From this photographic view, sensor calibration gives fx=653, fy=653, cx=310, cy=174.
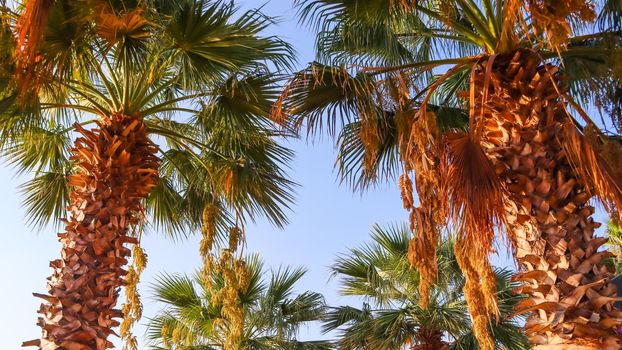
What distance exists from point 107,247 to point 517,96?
12.2 feet

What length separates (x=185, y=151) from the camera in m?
8.73

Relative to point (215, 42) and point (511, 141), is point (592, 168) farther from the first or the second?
point (215, 42)

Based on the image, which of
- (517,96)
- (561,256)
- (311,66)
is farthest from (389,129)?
(561,256)

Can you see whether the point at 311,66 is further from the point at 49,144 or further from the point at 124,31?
the point at 49,144

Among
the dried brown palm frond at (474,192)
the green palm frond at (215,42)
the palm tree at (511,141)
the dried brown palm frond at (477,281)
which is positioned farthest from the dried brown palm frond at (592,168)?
the green palm frond at (215,42)

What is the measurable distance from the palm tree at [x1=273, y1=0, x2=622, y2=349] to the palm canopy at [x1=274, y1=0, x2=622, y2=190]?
2 cm

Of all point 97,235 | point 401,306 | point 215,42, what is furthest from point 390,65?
point 401,306

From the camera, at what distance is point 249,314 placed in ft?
36.4

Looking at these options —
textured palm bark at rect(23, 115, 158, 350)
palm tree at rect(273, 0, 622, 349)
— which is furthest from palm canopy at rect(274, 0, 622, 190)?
textured palm bark at rect(23, 115, 158, 350)

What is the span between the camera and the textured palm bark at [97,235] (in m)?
5.42

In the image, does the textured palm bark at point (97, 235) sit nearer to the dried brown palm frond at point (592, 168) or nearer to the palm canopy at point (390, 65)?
the palm canopy at point (390, 65)

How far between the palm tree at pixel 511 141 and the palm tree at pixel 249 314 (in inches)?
194

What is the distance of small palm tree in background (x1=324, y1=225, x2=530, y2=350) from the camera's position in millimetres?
9531

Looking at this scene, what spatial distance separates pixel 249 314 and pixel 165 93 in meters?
4.18
